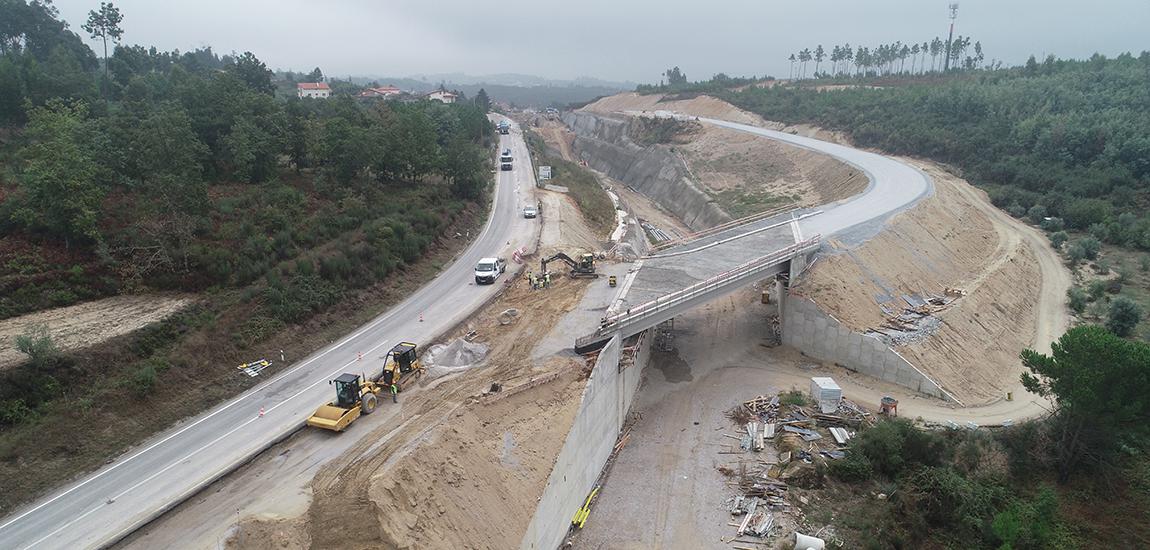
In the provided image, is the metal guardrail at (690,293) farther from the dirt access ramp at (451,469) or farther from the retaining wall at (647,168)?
the retaining wall at (647,168)

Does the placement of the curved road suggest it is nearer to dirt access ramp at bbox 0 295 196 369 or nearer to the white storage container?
the white storage container

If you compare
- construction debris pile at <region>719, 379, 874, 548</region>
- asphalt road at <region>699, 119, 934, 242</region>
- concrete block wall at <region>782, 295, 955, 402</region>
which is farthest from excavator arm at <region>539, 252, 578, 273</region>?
asphalt road at <region>699, 119, 934, 242</region>

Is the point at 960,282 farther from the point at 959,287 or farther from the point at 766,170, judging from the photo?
the point at 766,170

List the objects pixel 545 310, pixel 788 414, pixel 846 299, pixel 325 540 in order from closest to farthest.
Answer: pixel 325 540 < pixel 788 414 < pixel 545 310 < pixel 846 299

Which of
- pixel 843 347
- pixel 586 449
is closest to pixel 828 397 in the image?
pixel 843 347

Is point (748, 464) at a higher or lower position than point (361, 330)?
lower

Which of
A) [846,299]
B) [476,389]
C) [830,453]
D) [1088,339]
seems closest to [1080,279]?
[846,299]

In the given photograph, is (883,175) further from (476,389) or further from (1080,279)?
(476,389)
